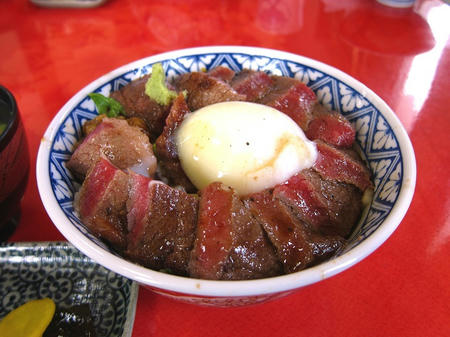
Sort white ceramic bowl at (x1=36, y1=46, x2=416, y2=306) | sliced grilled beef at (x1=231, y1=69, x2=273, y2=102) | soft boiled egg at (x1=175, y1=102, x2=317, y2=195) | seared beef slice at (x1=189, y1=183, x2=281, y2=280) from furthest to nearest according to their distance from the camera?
sliced grilled beef at (x1=231, y1=69, x2=273, y2=102), soft boiled egg at (x1=175, y1=102, x2=317, y2=195), seared beef slice at (x1=189, y1=183, x2=281, y2=280), white ceramic bowl at (x1=36, y1=46, x2=416, y2=306)

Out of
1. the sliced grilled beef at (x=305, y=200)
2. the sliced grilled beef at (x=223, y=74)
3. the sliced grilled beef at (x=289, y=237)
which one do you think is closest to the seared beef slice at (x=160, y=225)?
the sliced grilled beef at (x=289, y=237)

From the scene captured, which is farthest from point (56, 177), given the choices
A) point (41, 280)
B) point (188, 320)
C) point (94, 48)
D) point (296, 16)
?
point (296, 16)

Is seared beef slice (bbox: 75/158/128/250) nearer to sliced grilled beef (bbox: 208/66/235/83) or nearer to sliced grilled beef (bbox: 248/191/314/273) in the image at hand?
sliced grilled beef (bbox: 248/191/314/273)

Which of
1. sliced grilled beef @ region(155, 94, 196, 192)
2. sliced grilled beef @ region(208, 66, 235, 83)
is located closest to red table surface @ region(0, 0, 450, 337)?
sliced grilled beef @ region(155, 94, 196, 192)

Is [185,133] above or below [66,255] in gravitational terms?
above

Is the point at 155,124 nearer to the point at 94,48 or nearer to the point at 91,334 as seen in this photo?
the point at 91,334

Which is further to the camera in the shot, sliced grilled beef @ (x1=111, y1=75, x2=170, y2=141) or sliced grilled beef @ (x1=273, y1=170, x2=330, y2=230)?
sliced grilled beef @ (x1=111, y1=75, x2=170, y2=141)

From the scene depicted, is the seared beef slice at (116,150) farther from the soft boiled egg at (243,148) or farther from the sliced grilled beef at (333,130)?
the sliced grilled beef at (333,130)
